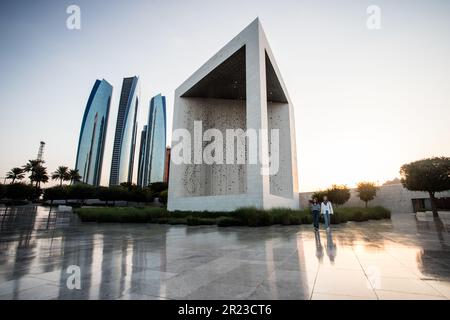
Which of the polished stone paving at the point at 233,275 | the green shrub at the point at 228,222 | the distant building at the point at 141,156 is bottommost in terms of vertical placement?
the polished stone paving at the point at 233,275

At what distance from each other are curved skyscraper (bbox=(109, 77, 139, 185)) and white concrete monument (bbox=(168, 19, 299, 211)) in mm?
129012

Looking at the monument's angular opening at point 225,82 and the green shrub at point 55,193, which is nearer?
the monument's angular opening at point 225,82

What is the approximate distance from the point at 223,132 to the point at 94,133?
4412 inches

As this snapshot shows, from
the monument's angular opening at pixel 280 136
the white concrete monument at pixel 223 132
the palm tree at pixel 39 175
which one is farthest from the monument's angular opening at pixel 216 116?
the palm tree at pixel 39 175

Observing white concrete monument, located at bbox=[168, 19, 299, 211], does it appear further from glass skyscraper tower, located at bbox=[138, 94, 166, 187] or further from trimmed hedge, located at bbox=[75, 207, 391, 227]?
glass skyscraper tower, located at bbox=[138, 94, 166, 187]

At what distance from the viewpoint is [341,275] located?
11.4ft

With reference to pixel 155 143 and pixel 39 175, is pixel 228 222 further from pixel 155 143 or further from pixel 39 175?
pixel 155 143

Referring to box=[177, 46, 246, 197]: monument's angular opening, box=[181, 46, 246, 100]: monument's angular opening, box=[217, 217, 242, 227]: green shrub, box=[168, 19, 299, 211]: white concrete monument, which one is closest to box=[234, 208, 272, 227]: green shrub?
box=[217, 217, 242, 227]: green shrub

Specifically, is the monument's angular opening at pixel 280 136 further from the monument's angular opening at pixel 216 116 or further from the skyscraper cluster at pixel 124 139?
the skyscraper cluster at pixel 124 139

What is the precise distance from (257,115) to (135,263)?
54.7 ft

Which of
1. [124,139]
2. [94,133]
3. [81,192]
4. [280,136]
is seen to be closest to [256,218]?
[280,136]

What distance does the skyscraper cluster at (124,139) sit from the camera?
119m

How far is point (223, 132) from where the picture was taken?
32938mm
